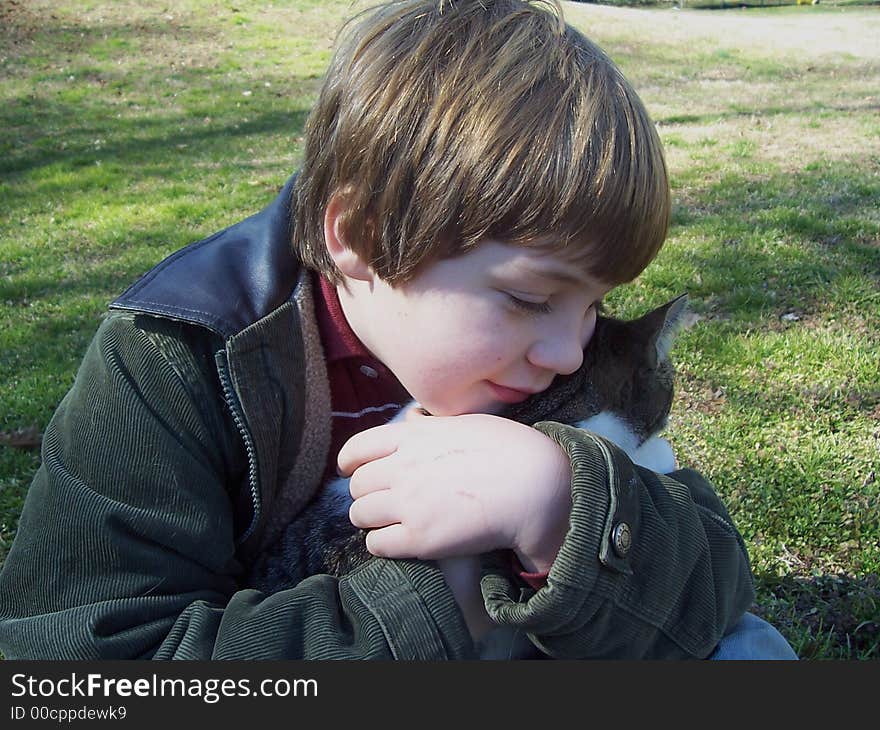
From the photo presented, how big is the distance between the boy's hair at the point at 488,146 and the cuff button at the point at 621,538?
1.58 ft

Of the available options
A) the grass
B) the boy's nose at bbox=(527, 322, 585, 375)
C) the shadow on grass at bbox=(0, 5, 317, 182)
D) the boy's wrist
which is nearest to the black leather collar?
the boy's nose at bbox=(527, 322, 585, 375)

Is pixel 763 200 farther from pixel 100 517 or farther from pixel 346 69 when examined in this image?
pixel 100 517

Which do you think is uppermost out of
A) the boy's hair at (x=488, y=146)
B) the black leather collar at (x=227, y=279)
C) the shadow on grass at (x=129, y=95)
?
the boy's hair at (x=488, y=146)

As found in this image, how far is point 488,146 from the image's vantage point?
59.9 inches

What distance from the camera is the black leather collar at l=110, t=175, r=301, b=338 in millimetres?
1597

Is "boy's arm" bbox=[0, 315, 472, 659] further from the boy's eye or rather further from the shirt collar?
the boy's eye

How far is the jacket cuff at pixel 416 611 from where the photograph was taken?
4.65ft

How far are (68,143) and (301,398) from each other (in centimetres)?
888

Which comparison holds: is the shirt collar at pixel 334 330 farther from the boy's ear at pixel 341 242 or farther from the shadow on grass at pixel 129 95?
the shadow on grass at pixel 129 95

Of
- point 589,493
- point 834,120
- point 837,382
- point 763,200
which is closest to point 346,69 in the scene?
point 589,493

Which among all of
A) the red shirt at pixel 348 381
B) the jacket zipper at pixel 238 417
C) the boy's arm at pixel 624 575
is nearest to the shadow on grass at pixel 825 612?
the boy's arm at pixel 624 575

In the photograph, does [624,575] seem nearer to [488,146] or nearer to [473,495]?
[473,495]

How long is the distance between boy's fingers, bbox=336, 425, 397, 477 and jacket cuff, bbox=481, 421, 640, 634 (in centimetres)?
33

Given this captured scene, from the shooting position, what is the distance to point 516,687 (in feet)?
4.81
